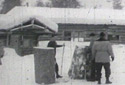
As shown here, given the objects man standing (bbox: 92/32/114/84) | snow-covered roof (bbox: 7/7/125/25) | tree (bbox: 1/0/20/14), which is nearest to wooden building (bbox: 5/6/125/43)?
snow-covered roof (bbox: 7/7/125/25)

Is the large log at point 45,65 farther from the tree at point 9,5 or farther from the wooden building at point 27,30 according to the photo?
the tree at point 9,5

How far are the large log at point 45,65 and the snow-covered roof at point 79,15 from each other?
19626 millimetres

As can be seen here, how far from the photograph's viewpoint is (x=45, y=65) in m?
8.16

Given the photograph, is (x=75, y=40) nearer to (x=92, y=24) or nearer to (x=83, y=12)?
(x=92, y=24)

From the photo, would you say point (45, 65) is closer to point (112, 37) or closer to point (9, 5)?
point (112, 37)

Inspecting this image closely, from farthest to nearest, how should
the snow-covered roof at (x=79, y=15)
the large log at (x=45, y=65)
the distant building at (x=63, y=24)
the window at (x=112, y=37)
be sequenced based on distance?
the window at (x=112, y=37)
the snow-covered roof at (x=79, y=15)
the distant building at (x=63, y=24)
the large log at (x=45, y=65)

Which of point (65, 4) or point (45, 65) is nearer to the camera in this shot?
point (45, 65)

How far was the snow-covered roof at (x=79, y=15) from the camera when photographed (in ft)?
92.8

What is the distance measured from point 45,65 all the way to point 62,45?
118cm

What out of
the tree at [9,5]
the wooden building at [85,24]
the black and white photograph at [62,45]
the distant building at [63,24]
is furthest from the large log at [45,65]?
the tree at [9,5]

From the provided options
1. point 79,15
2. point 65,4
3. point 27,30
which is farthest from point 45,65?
point 65,4

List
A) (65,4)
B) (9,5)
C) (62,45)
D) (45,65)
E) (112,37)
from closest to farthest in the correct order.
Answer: (45,65) → (62,45) → (112,37) → (9,5) → (65,4)

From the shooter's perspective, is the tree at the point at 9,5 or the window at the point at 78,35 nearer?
the window at the point at 78,35

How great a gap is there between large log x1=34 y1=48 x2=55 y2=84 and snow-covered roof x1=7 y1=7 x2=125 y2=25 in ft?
64.4
